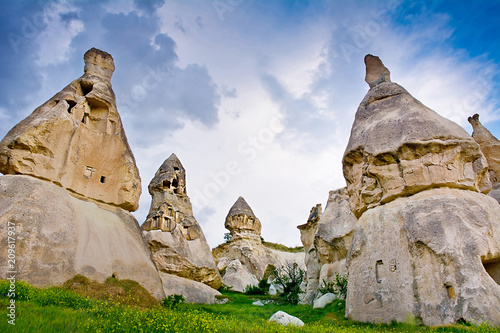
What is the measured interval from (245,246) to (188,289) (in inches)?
593

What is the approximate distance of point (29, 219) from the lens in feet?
32.7

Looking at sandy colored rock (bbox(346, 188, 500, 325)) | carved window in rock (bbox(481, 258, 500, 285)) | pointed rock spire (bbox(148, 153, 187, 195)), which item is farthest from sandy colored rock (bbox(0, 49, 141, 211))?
carved window in rock (bbox(481, 258, 500, 285))

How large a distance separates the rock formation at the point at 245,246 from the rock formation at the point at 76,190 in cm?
1906

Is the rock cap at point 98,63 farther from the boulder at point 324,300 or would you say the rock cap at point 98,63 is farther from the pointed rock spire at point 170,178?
the boulder at point 324,300

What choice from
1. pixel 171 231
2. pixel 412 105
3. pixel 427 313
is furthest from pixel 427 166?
pixel 171 231

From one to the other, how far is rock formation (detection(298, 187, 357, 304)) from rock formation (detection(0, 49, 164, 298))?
781 cm

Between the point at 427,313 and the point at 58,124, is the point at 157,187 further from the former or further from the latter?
the point at 427,313

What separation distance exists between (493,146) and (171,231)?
1906cm

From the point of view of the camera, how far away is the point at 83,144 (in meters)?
13.5

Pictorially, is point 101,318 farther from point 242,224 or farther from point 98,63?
point 242,224

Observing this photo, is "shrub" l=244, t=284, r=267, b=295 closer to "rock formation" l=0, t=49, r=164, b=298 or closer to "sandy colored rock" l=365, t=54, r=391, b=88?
"rock formation" l=0, t=49, r=164, b=298

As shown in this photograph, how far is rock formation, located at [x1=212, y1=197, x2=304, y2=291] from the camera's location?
3195 centimetres

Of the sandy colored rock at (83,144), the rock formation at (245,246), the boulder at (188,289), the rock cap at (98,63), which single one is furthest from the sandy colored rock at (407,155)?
the rock formation at (245,246)

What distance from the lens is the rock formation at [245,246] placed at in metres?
32.0
